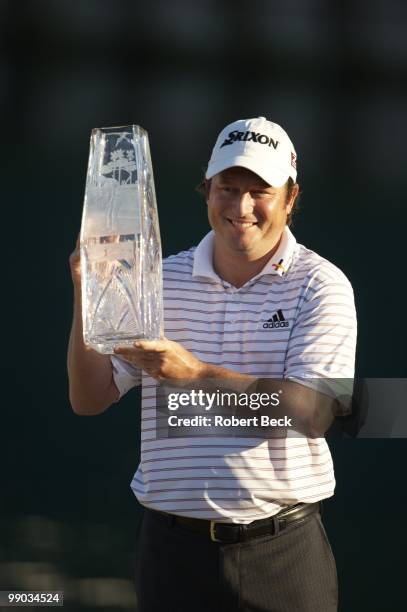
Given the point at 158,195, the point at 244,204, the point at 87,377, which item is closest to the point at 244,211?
the point at 244,204

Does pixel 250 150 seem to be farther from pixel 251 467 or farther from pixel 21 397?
pixel 21 397

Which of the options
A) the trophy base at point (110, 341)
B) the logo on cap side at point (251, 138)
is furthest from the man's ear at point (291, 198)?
the trophy base at point (110, 341)

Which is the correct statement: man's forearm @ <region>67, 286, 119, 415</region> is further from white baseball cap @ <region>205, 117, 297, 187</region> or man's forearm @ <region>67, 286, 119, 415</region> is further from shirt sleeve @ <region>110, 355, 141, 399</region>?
white baseball cap @ <region>205, 117, 297, 187</region>

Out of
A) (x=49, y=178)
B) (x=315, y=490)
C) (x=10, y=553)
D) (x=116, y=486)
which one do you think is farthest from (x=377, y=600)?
(x=49, y=178)

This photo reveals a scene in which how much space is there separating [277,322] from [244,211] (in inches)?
9.3

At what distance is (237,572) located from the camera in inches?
86.3

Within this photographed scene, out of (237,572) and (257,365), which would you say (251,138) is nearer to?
(257,365)

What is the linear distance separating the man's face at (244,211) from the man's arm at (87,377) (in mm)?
365

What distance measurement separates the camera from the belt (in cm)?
218

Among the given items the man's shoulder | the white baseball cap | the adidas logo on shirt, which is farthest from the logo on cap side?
the adidas logo on shirt

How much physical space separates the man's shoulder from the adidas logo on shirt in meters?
0.09

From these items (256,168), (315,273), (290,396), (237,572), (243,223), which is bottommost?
(237,572)

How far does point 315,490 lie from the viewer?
222 cm

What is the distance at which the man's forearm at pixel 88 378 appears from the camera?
217cm
